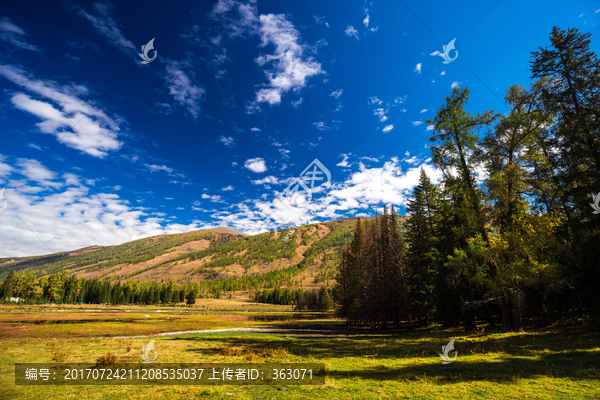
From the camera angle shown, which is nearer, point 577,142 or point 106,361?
point 106,361

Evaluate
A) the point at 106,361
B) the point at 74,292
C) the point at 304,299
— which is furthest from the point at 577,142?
the point at 74,292

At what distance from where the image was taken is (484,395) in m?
7.52

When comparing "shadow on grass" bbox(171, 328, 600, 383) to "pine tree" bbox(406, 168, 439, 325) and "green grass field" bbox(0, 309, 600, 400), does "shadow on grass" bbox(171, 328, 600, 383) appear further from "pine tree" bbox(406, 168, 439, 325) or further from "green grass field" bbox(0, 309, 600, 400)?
"pine tree" bbox(406, 168, 439, 325)

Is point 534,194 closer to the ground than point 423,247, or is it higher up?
higher up

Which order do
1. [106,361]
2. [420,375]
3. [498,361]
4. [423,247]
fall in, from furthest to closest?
1. [423,247]
2. [106,361]
3. [498,361]
4. [420,375]

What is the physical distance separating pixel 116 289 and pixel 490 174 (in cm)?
16665

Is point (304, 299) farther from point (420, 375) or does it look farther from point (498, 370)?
point (498, 370)

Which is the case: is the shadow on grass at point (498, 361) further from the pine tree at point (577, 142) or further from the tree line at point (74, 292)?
the tree line at point (74, 292)

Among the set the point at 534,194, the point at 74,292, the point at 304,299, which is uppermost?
the point at 534,194

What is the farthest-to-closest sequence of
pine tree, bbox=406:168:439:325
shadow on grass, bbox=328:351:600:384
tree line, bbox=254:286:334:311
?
tree line, bbox=254:286:334:311, pine tree, bbox=406:168:439:325, shadow on grass, bbox=328:351:600:384

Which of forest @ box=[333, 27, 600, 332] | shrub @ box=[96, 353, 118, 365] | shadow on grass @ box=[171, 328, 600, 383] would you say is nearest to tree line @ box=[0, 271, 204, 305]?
shrub @ box=[96, 353, 118, 365]

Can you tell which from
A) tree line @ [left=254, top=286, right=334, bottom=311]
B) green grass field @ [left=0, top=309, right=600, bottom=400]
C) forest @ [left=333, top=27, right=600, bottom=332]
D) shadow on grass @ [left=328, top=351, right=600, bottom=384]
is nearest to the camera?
green grass field @ [left=0, top=309, right=600, bottom=400]

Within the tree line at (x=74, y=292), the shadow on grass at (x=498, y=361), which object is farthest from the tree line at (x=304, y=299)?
the shadow on grass at (x=498, y=361)

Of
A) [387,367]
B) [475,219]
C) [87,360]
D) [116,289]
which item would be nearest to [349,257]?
[475,219]
